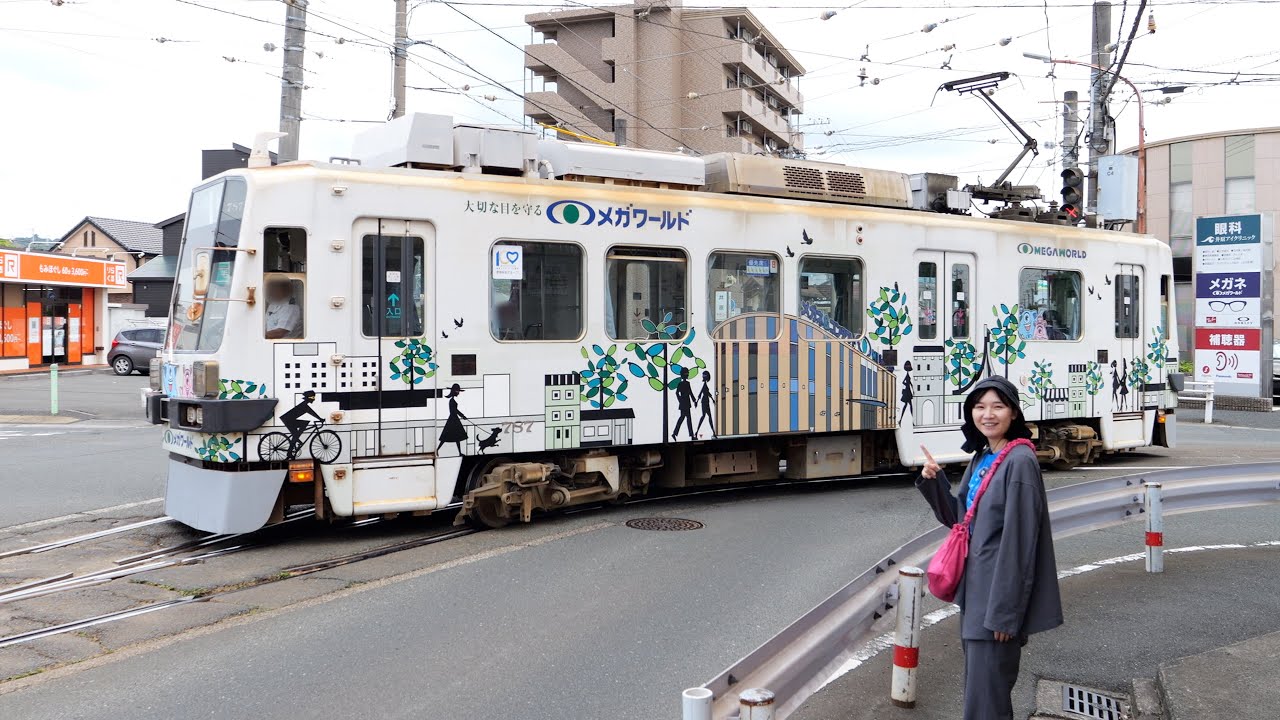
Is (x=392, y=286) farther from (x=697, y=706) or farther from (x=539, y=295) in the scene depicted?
(x=697, y=706)

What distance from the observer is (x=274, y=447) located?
8.26 m

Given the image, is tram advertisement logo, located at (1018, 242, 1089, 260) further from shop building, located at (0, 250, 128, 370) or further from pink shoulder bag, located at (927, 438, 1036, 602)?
shop building, located at (0, 250, 128, 370)

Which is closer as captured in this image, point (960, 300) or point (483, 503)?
point (483, 503)

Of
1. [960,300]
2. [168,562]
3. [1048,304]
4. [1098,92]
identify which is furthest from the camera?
[1098,92]

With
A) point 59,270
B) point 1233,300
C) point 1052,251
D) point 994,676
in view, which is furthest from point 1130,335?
point 59,270

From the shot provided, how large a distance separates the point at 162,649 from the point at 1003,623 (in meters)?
4.62

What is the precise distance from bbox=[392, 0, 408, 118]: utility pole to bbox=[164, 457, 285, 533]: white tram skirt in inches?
362


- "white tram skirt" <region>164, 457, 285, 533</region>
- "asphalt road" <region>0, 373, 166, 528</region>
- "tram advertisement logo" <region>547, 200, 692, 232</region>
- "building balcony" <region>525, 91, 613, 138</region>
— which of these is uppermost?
"building balcony" <region>525, 91, 613, 138</region>

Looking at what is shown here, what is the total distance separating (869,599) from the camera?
192 inches

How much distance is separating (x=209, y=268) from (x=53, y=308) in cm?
3331

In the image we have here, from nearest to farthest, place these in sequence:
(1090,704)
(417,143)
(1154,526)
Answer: (1090,704) → (1154,526) → (417,143)

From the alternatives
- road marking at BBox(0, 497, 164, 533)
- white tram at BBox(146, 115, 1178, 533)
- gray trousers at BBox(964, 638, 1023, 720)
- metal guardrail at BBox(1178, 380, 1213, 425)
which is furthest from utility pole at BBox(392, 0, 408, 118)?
metal guardrail at BBox(1178, 380, 1213, 425)

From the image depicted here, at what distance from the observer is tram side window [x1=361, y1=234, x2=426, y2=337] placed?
28.2 ft

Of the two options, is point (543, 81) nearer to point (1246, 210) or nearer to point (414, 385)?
point (1246, 210)
